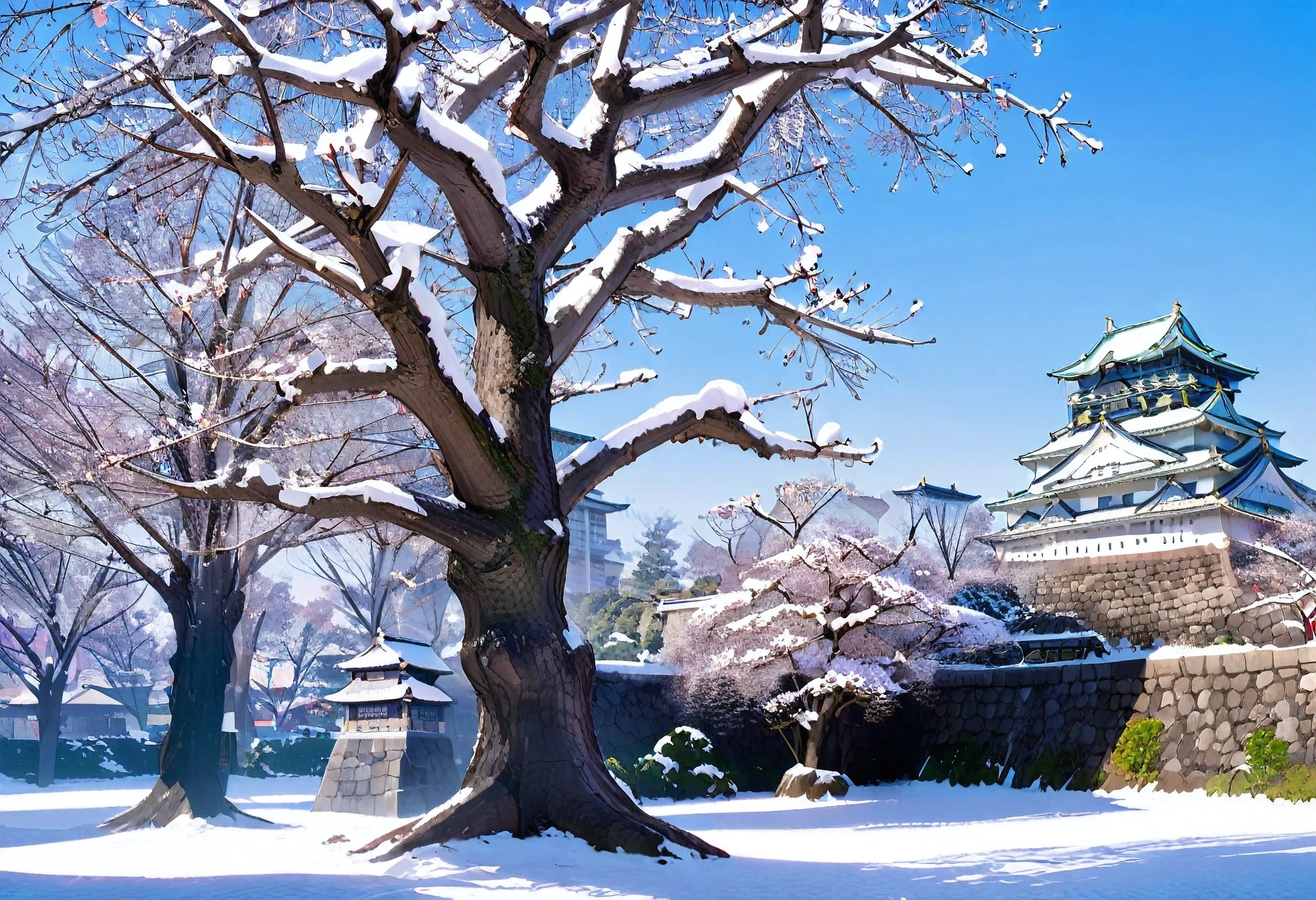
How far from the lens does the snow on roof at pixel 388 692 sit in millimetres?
12914

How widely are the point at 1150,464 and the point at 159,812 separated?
25.8 metres

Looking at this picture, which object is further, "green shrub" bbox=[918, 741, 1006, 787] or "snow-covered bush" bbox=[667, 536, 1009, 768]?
"green shrub" bbox=[918, 741, 1006, 787]

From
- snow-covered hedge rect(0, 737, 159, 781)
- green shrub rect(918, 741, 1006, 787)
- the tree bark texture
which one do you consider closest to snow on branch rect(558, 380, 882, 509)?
green shrub rect(918, 741, 1006, 787)

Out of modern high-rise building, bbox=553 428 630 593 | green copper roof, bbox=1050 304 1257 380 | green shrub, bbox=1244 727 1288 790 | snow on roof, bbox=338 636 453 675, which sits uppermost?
green copper roof, bbox=1050 304 1257 380

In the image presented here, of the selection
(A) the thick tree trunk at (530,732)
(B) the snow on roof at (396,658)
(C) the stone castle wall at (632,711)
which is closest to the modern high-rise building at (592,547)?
(C) the stone castle wall at (632,711)

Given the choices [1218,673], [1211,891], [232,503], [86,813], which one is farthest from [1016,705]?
Answer: [86,813]

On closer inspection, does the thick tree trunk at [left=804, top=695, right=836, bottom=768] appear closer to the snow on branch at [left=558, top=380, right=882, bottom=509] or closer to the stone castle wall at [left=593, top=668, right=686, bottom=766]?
the stone castle wall at [left=593, top=668, right=686, bottom=766]

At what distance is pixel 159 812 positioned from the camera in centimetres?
1027

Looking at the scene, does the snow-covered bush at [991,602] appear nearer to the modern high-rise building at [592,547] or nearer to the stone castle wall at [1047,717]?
the stone castle wall at [1047,717]

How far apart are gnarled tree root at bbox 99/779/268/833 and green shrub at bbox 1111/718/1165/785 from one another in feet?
35.3

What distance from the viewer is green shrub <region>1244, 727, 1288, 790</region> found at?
35.0ft

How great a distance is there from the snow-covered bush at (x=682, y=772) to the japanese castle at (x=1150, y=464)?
16.8 metres

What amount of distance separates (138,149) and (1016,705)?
45.6 feet

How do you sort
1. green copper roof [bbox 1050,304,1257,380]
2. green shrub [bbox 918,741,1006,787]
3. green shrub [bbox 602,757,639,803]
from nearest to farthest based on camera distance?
green shrub [bbox 602,757,639,803] → green shrub [bbox 918,741,1006,787] → green copper roof [bbox 1050,304,1257,380]
